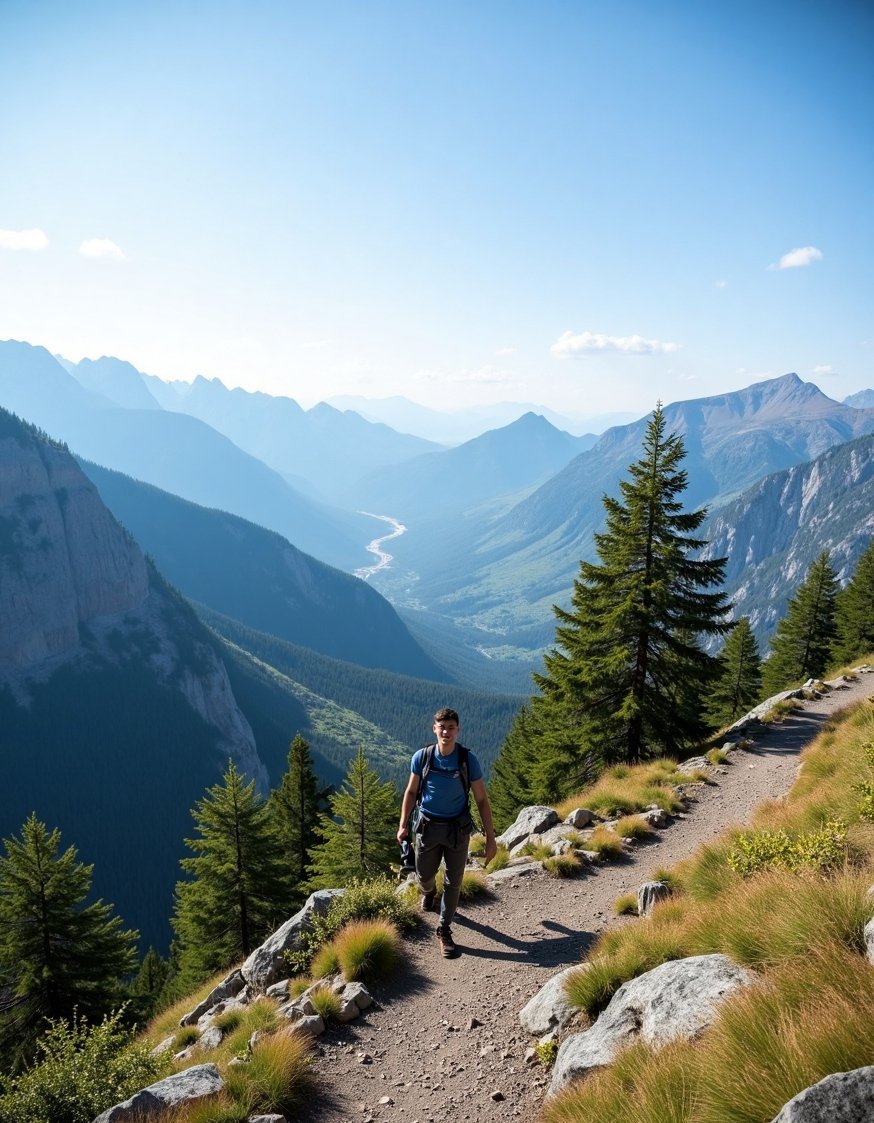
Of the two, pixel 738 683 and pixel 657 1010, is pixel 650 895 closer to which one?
pixel 657 1010

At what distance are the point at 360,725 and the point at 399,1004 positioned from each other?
19269 cm

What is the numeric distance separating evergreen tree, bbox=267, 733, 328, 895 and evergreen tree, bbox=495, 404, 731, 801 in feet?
50.8

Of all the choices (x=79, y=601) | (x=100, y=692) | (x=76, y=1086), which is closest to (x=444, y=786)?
(x=76, y=1086)

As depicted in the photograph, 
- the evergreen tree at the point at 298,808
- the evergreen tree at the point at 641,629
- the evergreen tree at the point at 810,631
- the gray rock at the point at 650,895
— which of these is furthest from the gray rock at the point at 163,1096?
the evergreen tree at the point at 810,631

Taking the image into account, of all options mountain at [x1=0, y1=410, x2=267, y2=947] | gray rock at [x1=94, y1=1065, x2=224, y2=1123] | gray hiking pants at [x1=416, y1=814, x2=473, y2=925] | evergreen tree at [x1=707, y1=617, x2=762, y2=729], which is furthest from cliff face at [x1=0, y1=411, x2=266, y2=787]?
gray rock at [x1=94, y1=1065, x2=224, y2=1123]

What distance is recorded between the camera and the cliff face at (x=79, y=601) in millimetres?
160875

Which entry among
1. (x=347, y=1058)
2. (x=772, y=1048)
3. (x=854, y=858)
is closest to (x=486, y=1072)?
(x=347, y=1058)

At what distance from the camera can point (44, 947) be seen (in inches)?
908

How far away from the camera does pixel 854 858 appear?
677 cm

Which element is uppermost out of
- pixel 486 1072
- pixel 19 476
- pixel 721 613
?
pixel 19 476

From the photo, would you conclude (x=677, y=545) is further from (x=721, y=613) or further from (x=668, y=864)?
(x=668, y=864)

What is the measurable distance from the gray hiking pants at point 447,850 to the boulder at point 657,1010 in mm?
3099

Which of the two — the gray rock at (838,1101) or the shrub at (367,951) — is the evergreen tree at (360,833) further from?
the gray rock at (838,1101)

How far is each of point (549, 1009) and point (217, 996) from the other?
291 inches
